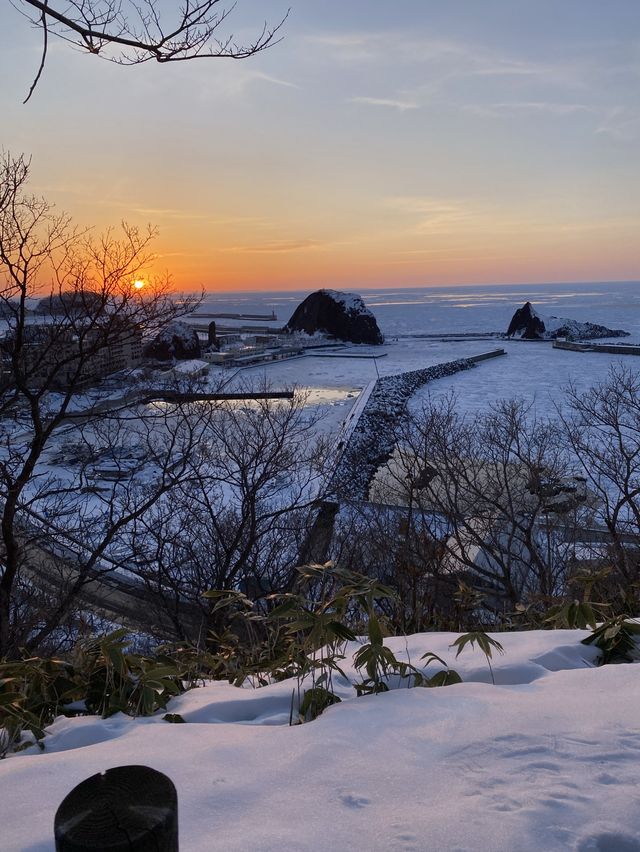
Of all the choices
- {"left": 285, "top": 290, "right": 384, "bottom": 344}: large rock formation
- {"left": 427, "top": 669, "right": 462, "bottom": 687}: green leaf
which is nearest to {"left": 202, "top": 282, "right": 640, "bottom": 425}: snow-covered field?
{"left": 285, "top": 290, "right": 384, "bottom": 344}: large rock formation

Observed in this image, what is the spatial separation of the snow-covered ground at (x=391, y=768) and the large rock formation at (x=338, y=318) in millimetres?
68611

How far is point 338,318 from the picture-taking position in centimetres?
7356

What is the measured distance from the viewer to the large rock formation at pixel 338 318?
70688mm

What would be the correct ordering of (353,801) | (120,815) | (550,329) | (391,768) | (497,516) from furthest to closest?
(550,329) < (497,516) < (391,768) < (353,801) < (120,815)

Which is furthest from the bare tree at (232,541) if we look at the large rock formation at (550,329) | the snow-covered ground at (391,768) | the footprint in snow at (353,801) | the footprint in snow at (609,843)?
the large rock formation at (550,329)

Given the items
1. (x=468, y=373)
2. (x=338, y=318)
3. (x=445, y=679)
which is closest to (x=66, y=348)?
(x=445, y=679)

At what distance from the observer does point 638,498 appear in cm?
1595

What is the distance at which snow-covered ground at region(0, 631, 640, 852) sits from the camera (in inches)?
51.5

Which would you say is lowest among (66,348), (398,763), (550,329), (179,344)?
(398,763)

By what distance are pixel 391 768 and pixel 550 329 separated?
245 ft

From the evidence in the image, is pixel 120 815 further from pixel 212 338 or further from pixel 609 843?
pixel 212 338

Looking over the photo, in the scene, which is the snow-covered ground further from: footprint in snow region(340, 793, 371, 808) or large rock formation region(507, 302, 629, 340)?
large rock formation region(507, 302, 629, 340)

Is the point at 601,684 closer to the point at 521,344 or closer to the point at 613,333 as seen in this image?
the point at 521,344

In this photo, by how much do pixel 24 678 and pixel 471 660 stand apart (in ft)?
6.22
